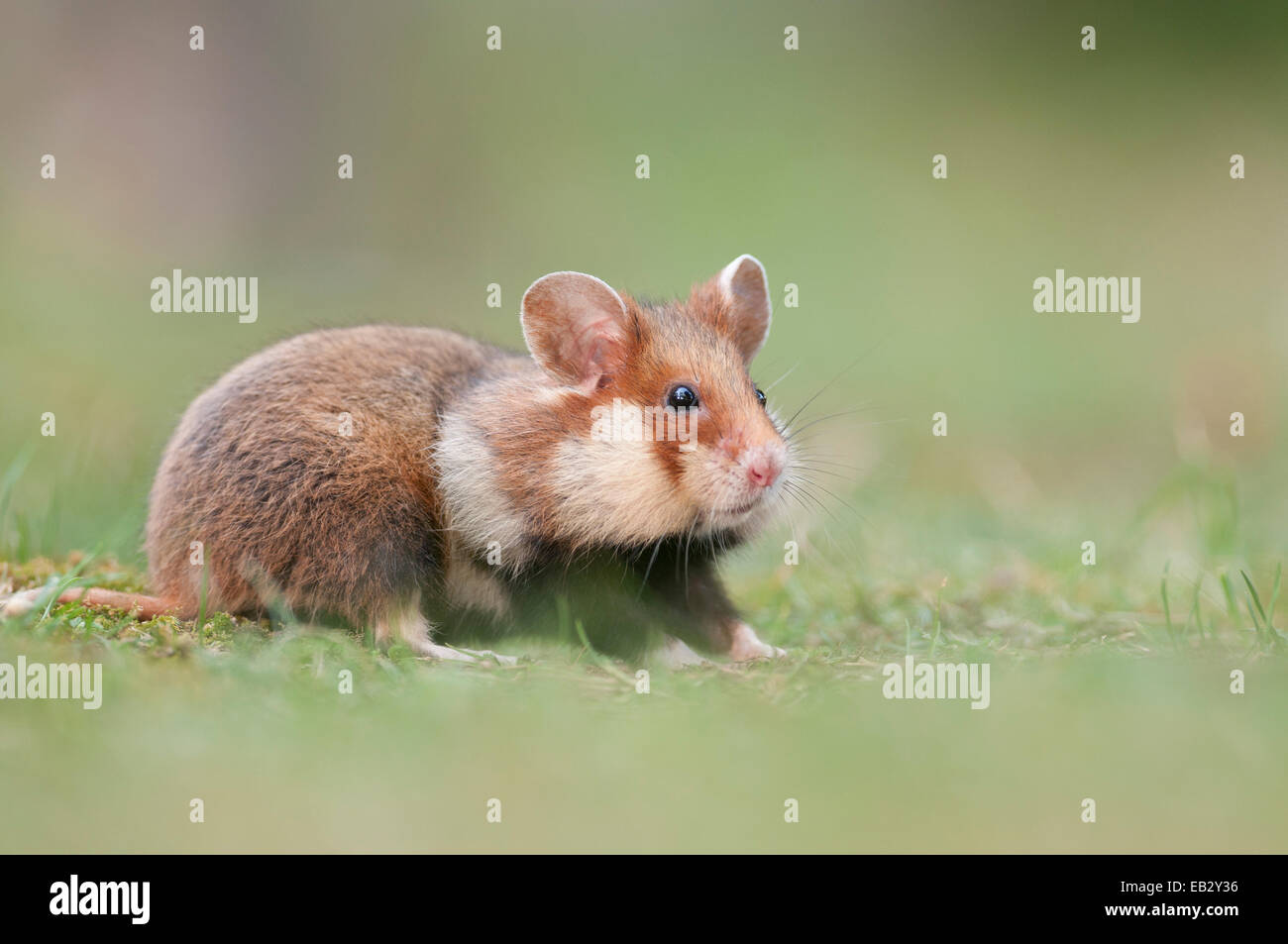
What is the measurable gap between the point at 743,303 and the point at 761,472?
143 centimetres

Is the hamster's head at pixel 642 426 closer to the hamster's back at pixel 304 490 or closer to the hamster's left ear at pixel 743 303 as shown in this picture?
the hamster's left ear at pixel 743 303

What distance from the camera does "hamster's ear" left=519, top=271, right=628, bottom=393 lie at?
20.5 feet

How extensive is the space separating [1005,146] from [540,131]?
7.06 meters

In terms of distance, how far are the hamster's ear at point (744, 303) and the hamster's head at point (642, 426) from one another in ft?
1.18

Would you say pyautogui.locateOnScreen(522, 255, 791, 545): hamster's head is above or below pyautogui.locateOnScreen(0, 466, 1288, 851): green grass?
above

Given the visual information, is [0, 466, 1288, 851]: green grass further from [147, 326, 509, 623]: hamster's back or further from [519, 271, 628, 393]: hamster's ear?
[519, 271, 628, 393]: hamster's ear

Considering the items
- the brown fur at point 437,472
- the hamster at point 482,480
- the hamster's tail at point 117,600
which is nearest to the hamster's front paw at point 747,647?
the hamster at point 482,480

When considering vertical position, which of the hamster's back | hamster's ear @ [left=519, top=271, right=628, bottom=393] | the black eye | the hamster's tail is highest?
hamster's ear @ [left=519, top=271, right=628, bottom=393]

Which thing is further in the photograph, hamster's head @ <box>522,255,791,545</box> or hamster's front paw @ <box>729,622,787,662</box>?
hamster's front paw @ <box>729,622,787,662</box>

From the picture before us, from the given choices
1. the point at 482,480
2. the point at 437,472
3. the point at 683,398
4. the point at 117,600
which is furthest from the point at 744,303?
the point at 117,600

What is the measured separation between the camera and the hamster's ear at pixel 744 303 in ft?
22.6

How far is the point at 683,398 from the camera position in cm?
618

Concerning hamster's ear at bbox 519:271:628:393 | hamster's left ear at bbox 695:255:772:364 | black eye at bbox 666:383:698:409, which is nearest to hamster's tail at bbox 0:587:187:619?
hamster's ear at bbox 519:271:628:393

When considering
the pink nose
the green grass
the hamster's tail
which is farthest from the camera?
the hamster's tail
